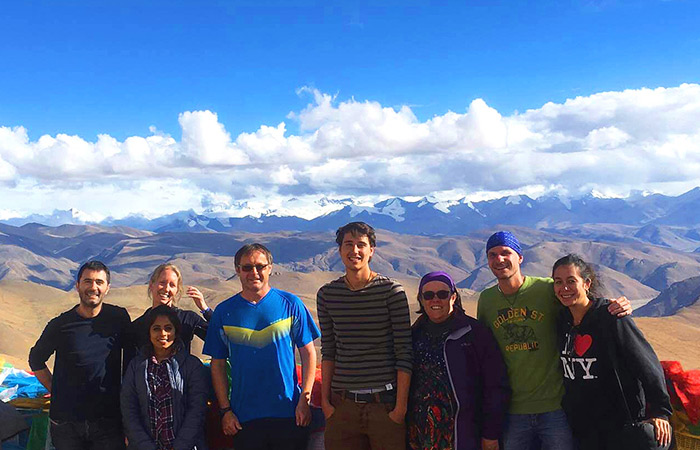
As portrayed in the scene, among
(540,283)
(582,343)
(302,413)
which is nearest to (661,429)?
(582,343)

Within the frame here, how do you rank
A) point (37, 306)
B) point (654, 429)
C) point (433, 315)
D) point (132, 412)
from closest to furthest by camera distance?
point (654, 429) < point (433, 315) < point (132, 412) < point (37, 306)

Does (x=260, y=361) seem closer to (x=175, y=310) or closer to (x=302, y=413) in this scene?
(x=302, y=413)

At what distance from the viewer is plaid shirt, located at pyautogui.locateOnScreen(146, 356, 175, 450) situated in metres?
6.02

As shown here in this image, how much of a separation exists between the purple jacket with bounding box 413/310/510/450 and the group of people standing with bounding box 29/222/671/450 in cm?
1

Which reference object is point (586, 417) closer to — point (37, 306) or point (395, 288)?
point (395, 288)

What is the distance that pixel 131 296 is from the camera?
113750 mm

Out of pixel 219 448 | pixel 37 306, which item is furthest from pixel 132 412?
pixel 37 306

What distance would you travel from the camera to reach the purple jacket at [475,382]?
5414 millimetres

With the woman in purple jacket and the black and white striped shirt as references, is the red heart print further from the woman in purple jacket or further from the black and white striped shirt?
the black and white striped shirt

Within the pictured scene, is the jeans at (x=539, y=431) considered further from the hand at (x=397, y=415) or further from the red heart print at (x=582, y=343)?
the hand at (x=397, y=415)

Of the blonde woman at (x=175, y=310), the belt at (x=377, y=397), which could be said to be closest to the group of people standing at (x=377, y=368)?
the belt at (x=377, y=397)

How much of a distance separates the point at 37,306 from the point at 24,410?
111 metres

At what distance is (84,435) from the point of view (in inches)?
244

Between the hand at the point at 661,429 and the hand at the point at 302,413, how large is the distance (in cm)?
334
